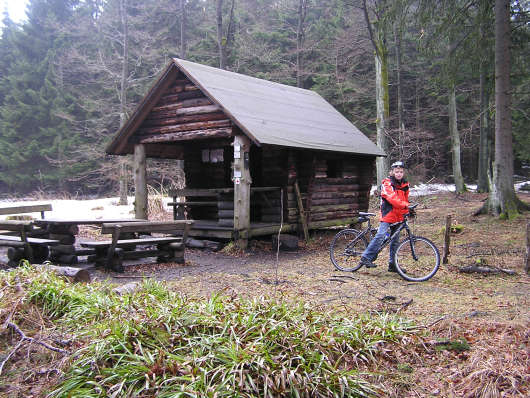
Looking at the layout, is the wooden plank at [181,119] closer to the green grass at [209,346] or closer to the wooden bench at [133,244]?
the wooden bench at [133,244]

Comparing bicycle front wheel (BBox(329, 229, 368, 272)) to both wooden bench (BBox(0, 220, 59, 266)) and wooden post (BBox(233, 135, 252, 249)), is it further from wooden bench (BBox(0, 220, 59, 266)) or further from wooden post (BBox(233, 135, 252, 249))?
wooden bench (BBox(0, 220, 59, 266))

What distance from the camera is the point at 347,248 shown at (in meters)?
9.05

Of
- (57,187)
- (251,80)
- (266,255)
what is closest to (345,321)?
(266,255)

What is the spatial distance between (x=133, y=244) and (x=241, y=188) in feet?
11.5

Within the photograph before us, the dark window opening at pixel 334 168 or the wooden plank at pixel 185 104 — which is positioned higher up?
the wooden plank at pixel 185 104

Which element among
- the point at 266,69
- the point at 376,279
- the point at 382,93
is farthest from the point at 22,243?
the point at 266,69

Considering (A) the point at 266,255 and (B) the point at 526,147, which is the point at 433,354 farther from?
(B) the point at 526,147

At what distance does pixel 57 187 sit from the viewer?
3888 centimetres

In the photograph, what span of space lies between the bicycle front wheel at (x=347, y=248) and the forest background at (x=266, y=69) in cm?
793

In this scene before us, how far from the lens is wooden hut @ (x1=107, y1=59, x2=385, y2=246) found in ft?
38.3

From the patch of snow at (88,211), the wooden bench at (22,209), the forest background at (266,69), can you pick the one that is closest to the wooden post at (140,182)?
the wooden bench at (22,209)

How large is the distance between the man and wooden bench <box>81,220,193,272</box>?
3806 millimetres

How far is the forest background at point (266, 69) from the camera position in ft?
64.2

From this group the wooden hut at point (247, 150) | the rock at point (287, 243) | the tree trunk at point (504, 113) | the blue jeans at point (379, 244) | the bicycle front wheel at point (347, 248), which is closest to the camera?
the blue jeans at point (379, 244)
